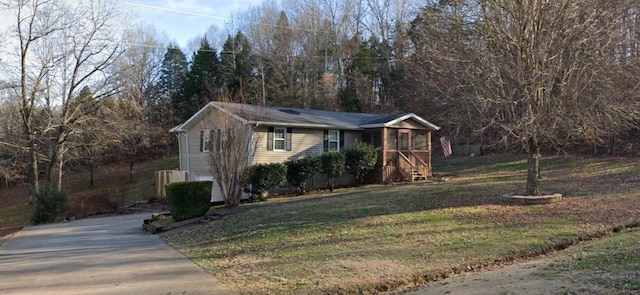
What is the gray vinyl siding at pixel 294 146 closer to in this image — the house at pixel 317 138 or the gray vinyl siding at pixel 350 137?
the house at pixel 317 138

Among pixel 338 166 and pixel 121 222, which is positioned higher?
pixel 338 166

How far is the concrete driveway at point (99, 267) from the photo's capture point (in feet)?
24.7

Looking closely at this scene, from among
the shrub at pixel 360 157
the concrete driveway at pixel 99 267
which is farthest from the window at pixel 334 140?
Answer: the concrete driveway at pixel 99 267

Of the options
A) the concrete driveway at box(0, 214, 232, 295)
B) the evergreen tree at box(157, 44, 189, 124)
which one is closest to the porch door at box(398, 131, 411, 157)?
the concrete driveway at box(0, 214, 232, 295)

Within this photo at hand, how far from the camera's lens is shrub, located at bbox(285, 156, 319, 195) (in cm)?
2091

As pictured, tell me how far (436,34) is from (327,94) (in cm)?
2678

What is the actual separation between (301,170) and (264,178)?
2070 millimetres

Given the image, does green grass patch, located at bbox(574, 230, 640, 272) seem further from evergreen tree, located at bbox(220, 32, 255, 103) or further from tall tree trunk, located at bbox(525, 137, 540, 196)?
evergreen tree, located at bbox(220, 32, 255, 103)

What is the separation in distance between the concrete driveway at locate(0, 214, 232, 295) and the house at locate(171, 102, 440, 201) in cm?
796

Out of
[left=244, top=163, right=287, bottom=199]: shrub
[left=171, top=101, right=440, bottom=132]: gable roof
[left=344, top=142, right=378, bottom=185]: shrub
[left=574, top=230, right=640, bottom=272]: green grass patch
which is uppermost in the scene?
[left=171, top=101, right=440, bottom=132]: gable roof

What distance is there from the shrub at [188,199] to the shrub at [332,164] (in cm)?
672

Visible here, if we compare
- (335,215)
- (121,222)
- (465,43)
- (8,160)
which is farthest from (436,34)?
(8,160)

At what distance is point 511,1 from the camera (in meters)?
13.0

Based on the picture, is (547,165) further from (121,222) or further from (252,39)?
(252,39)
